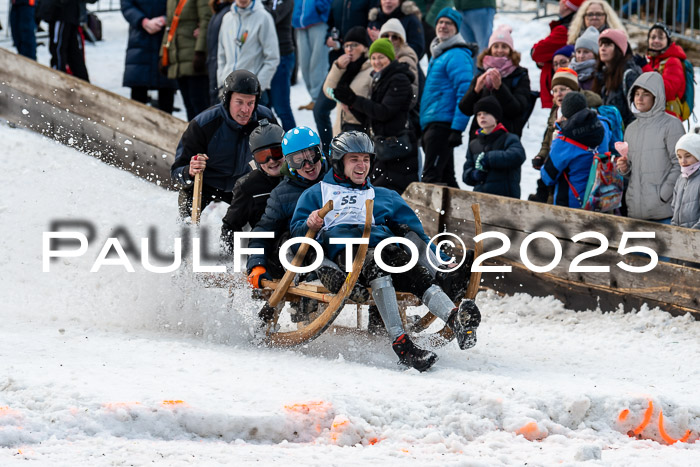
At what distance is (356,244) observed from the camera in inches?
265

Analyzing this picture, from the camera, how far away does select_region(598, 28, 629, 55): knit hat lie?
29.6ft

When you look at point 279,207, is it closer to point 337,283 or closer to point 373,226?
point 373,226

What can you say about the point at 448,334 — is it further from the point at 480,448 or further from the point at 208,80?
the point at 208,80

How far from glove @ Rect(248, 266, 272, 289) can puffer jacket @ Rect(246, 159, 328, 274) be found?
7 centimetres

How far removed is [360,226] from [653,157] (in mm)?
2436

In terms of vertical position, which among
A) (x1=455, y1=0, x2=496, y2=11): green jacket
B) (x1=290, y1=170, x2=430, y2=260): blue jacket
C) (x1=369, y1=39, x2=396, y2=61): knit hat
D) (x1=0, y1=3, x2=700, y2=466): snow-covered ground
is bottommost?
(x1=0, y1=3, x2=700, y2=466): snow-covered ground

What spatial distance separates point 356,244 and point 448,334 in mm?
805

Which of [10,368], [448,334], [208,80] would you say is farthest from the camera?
[208,80]

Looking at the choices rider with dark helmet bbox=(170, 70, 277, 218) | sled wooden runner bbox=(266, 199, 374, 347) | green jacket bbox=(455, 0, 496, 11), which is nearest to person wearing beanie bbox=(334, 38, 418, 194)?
rider with dark helmet bbox=(170, 70, 277, 218)

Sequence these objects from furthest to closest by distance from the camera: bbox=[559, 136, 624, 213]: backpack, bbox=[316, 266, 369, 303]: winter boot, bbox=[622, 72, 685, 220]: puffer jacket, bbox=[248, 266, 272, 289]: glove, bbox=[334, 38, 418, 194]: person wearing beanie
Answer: bbox=[334, 38, 418, 194]: person wearing beanie
bbox=[559, 136, 624, 213]: backpack
bbox=[622, 72, 685, 220]: puffer jacket
bbox=[248, 266, 272, 289]: glove
bbox=[316, 266, 369, 303]: winter boot

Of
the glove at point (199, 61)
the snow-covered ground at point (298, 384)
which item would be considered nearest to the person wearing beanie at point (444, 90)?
the snow-covered ground at point (298, 384)

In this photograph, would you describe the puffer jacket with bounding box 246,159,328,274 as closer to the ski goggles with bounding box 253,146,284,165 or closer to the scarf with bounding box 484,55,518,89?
the ski goggles with bounding box 253,146,284,165

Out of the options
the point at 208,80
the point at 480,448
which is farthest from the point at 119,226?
the point at 480,448

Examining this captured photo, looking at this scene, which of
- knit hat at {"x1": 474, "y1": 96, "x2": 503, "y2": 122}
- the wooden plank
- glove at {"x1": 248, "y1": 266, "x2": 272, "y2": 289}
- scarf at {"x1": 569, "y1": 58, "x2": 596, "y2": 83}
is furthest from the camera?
the wooden plank
